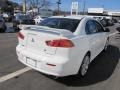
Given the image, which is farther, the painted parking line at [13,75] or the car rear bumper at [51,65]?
the painted parking line at [13,75]

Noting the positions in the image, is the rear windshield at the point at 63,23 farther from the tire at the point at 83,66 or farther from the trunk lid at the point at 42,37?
the tire at the point at 83,66

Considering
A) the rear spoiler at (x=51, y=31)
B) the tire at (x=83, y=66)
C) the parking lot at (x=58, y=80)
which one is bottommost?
the parking lot at (x=58, y=80)

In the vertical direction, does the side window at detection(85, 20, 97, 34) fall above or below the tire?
above

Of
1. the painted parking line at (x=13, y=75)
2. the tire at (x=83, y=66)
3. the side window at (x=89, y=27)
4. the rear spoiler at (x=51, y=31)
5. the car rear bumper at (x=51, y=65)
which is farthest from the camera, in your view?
the side window at (x=89, y=27)

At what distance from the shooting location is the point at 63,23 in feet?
21.6

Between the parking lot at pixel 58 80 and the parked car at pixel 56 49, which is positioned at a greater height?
the parked car at pixel 56 49

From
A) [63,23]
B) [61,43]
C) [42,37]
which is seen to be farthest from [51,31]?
[63,23]

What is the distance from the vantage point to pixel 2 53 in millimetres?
8922

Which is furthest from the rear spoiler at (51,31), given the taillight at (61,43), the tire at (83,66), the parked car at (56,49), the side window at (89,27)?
the side window at (89,27)

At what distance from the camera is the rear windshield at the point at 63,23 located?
20.7 feet

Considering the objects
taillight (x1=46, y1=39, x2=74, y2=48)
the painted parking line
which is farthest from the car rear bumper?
the painted parking line

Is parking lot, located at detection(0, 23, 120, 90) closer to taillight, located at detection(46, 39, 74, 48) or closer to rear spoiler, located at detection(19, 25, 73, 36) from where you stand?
taillight, located at detection(46, 39, 74, 48)

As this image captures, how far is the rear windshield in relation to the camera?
6302 millimetres

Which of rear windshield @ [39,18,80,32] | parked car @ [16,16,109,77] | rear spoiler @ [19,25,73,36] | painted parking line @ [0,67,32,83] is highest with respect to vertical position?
rear windshield @ [39,18,80,32]
